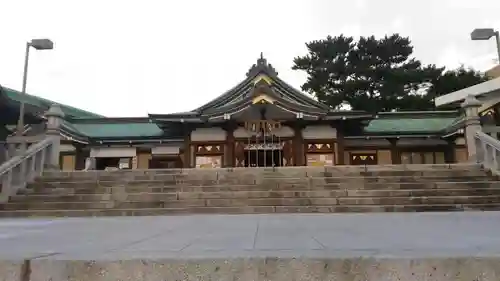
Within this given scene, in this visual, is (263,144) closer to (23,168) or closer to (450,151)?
(450,151)

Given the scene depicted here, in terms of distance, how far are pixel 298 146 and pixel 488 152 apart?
8853 millimetres

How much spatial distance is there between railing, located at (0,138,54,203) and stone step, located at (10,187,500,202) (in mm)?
358

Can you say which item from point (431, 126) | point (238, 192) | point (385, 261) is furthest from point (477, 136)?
point (385, 261)

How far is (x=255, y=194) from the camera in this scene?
934cm

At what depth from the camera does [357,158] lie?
20.0m

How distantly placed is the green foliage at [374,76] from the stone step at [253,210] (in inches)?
953

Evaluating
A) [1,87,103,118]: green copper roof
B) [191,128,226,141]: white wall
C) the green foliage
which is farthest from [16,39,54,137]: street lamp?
the green foliage

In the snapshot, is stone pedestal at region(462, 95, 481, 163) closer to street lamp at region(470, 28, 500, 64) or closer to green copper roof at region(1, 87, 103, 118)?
street lamp at region(470, 28, 500, 64)

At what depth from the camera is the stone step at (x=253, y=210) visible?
843cm

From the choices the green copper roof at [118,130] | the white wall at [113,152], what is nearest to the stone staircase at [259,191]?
the white wall at [113,152]

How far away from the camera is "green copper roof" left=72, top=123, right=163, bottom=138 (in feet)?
67.2

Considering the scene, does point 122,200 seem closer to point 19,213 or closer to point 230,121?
point 19,213

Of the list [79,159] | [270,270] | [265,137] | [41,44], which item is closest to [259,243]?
[270,270]

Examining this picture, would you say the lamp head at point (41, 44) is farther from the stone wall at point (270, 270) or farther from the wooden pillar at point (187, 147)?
the stone wall at point (270, 270)
